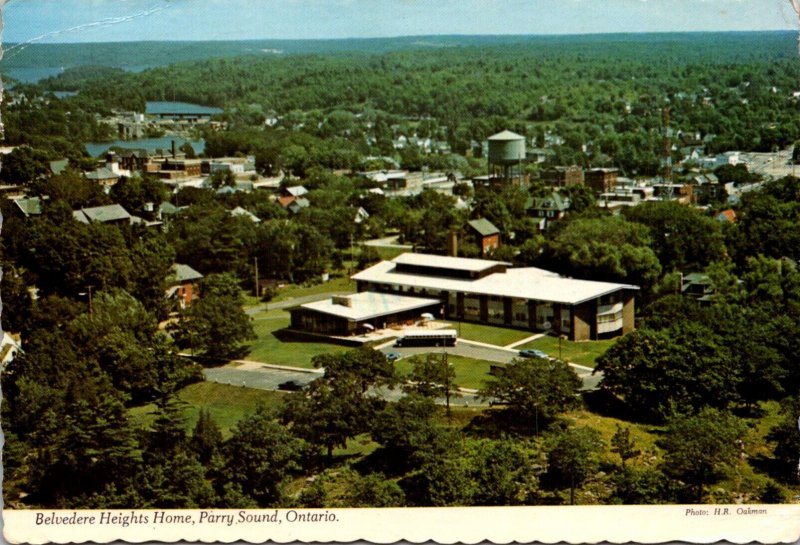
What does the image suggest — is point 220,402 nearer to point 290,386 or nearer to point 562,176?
point 290,386

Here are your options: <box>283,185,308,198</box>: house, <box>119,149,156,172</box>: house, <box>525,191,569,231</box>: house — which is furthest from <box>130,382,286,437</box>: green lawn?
<box>525,191,569,231</box>: house

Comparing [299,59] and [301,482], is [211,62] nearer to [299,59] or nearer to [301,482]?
[299,59]

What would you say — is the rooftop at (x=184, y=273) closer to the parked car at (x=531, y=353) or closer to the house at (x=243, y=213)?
the house at (x=243, y=213)

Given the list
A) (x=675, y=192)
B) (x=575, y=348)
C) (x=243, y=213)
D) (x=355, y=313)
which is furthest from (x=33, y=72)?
(x=675, y=192)

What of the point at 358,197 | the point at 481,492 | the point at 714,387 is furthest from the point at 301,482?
the point at 358,197

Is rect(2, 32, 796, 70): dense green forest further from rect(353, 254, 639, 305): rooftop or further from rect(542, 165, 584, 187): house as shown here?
rect(542, 165, 584, 187): house

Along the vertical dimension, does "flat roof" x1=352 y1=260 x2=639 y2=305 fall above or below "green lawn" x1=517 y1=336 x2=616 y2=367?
above
